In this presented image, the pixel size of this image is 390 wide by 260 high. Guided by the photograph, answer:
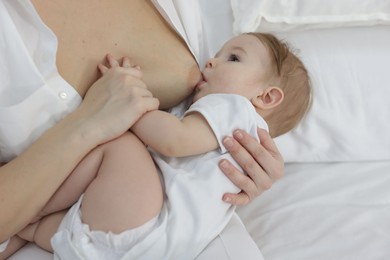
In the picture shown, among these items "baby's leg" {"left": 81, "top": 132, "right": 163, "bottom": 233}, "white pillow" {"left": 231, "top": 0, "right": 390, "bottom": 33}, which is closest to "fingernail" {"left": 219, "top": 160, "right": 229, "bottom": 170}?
"baby's leg" {"left": 81, "top": 132, "right": 163, "bottom": 233}

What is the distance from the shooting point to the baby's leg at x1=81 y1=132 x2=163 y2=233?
3.06ft

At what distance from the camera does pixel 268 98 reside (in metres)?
1.17

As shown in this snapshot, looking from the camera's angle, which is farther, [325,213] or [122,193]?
[325,213]

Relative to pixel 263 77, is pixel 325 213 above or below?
below

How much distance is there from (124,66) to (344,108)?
21.8 inches

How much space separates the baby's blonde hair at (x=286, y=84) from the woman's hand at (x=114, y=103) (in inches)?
11.5

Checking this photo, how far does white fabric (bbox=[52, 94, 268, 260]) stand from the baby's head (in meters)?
0.08

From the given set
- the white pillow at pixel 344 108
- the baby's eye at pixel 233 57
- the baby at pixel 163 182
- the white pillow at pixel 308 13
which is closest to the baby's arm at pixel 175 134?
the baby at pixel 163 182

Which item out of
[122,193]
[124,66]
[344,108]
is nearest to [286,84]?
[344,108]

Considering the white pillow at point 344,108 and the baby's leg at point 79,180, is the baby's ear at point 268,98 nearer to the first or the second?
the white pillow at point 344,108

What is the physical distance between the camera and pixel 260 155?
1.05 m

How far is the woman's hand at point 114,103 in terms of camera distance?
99 cm

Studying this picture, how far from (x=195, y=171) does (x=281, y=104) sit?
11.2 inches

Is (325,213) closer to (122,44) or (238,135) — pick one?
(238,135)
